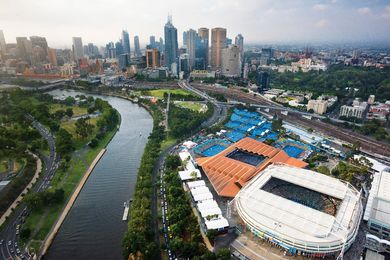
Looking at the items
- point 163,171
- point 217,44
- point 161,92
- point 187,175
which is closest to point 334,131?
point 187,175

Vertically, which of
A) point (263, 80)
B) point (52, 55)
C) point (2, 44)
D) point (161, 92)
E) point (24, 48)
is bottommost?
point (161, 92)

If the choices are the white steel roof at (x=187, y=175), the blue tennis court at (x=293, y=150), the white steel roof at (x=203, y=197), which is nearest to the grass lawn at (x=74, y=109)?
the white steel roof at (x=187, y=175)

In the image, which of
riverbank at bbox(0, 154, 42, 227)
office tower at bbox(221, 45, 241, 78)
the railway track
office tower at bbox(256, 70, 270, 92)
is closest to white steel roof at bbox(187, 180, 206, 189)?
riverbank at bbox(0, 154, 42, 227)

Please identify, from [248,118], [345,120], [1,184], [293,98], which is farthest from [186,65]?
[1,184]

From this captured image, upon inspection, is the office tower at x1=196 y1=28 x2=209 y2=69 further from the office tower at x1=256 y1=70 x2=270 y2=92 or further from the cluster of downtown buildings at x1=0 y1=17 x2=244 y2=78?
the office tower at x1=256 y1=70 x2=270 y2=92

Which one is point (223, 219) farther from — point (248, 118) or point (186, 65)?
point (186, 65)

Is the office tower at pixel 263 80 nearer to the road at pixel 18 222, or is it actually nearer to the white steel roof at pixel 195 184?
the white steel roof at pixel 195 184

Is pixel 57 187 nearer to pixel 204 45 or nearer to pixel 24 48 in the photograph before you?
pixel 24 48
